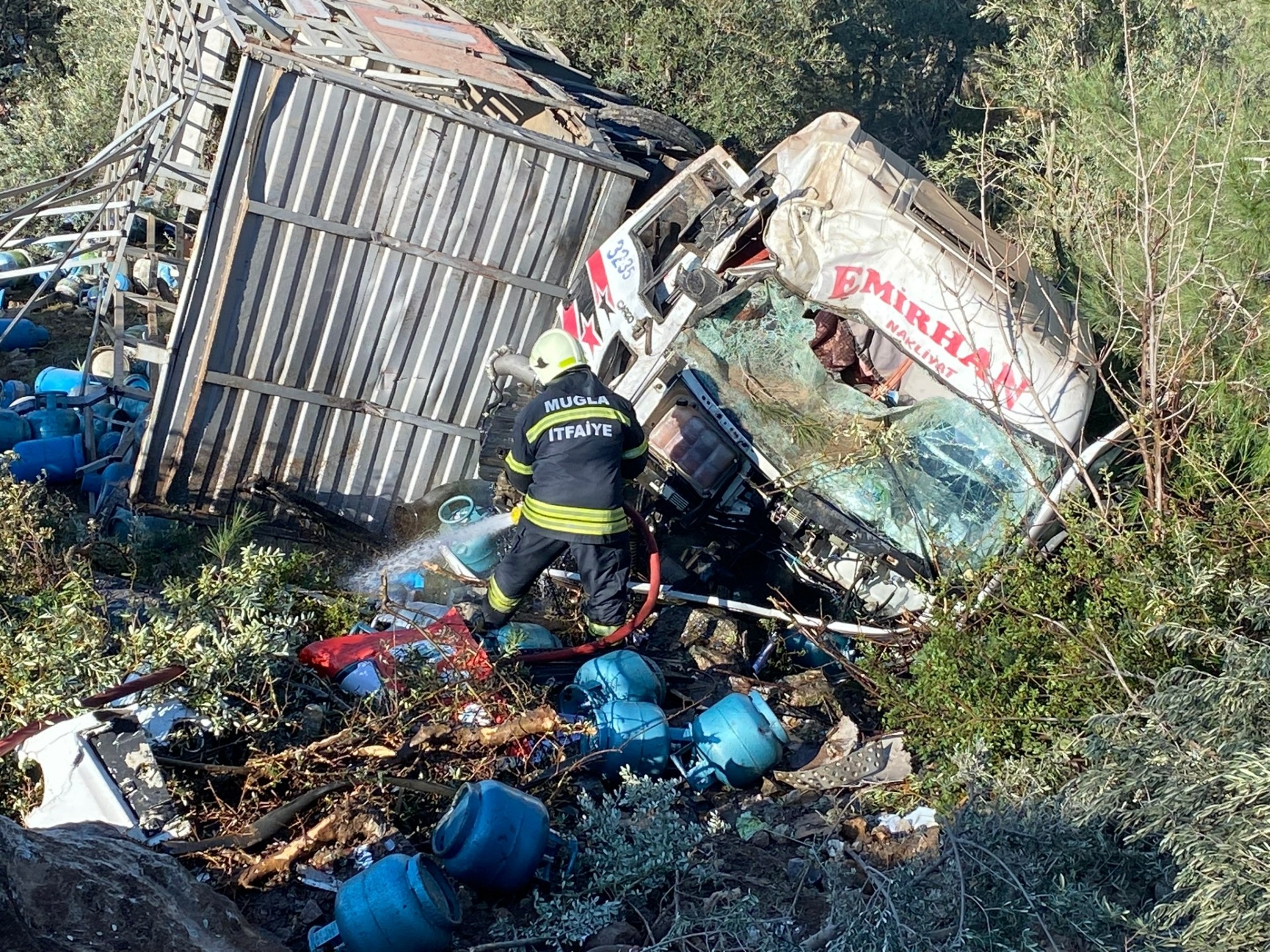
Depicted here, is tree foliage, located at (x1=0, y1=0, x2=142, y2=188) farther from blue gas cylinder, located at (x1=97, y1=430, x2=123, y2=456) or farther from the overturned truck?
the overturned truck

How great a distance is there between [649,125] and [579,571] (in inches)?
198

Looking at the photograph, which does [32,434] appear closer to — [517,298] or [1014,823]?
[517,298]

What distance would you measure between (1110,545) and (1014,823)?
1.63m

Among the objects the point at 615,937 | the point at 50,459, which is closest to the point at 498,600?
the point at 615,937

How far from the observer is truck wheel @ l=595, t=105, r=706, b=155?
A: 9.23 meters

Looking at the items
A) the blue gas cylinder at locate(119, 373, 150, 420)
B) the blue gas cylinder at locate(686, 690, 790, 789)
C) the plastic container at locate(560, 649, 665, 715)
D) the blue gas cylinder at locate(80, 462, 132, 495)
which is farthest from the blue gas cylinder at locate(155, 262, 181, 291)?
the blue gas cylinder at locate(686, 690, 790, 789)

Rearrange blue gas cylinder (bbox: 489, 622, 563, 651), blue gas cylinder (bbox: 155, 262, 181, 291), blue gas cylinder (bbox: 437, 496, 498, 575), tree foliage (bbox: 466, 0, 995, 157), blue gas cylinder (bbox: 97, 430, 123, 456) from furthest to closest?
tree foliage (bbox: 466, 0, 995, 157) → blue gas cylinder (bbox: 155, 262, 181, 291) → blue gas cylinder (bbox: 97, 430, 123, 456) → blue gas cylinder (bbox: 437, 496, 498, 575) → blue gas cylinder (bbox: 489, 622, 563, 651)

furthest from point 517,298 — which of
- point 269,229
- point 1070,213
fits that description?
point 1070,213

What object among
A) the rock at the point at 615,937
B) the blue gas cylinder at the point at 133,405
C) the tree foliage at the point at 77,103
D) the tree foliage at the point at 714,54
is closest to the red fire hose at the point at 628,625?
the rock at the point at 615,937

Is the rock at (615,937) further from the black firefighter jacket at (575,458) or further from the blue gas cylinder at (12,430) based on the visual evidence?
the blue gas cylinder at (12,430)

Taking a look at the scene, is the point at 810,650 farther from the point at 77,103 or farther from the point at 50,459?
the point at 77,103

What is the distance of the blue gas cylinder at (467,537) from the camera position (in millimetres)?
6383

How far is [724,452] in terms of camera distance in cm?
608

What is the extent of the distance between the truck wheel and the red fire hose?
14.5ft
